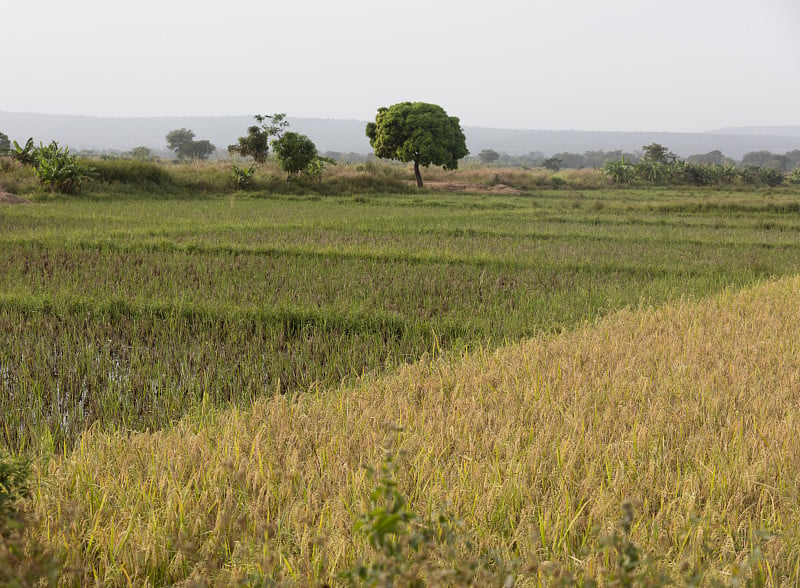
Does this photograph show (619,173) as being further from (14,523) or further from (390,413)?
(14,523)

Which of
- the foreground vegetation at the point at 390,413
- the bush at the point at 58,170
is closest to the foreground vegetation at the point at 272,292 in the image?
the foreground vegetation at the point at 390,413

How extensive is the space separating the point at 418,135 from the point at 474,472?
76.4ft

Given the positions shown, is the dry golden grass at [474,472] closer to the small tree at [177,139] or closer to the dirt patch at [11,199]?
the dirt patch at [11,199]

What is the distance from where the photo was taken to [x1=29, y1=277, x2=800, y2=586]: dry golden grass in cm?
212

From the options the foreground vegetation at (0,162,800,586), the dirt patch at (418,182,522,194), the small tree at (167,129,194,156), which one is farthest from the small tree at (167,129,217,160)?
the foreground vegetation at (0,162,800,586)

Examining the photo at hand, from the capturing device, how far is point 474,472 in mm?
2570

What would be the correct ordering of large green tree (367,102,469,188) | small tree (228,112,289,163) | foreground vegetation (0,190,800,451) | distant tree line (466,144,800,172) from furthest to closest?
distant tree line (466,144,800,172) → large green tree (367,102,469,188) → small tree (228,112,289,163) → foreground vegetation (0,190,800,451)

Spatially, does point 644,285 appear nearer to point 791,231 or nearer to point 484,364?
point 484,364

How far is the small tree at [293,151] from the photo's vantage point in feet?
69.6

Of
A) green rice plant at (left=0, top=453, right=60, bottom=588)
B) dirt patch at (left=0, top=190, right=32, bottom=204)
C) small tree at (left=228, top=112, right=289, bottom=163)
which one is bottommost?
green rice plant at (left=0, top=453, right=60, bottom=588)

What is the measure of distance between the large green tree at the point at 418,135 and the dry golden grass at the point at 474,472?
2136 centimetres

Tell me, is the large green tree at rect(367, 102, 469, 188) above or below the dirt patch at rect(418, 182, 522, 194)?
above

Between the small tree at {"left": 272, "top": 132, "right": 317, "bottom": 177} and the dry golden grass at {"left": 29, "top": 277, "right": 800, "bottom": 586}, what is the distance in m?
18.1

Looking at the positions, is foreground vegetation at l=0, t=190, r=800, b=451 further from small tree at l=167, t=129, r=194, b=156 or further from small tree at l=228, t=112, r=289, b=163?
small tree at l=167, t=129, r=194, b=156
